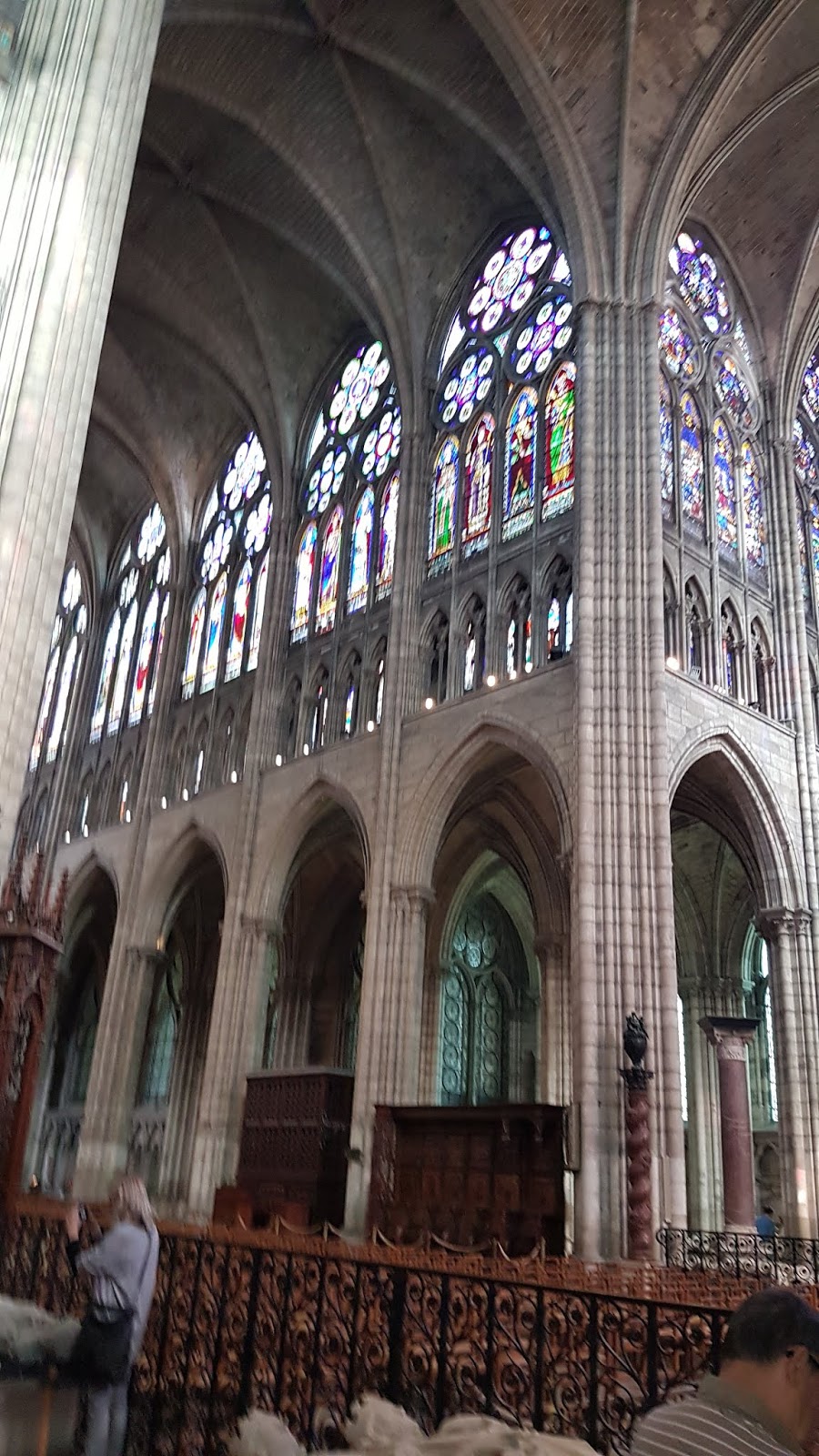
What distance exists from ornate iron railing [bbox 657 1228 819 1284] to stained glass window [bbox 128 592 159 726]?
59.4 feet

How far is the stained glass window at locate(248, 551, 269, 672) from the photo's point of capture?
23719 mm

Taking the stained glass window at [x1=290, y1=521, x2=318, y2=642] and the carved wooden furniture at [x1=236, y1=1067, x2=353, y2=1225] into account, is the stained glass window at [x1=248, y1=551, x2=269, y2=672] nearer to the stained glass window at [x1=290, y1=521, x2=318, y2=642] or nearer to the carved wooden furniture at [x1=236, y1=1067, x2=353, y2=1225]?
the stained glass window at [x1=290, y1=521, x2=318, y2=642]

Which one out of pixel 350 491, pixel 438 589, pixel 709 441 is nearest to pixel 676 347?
pixel 709 441

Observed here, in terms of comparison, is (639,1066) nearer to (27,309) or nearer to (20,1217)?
(20,1217)

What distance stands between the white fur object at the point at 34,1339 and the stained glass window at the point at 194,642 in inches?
812

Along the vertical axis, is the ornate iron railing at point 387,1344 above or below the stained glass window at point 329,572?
below

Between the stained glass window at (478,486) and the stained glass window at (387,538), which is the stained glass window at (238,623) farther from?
the stained glass window at (478,486)

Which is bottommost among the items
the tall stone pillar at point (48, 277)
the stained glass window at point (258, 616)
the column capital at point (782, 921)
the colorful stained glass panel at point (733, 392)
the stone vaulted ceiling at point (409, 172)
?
the column capital at point (782, 921)

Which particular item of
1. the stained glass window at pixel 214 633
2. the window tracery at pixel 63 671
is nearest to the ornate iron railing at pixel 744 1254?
the stained glass window at pixel 214 633

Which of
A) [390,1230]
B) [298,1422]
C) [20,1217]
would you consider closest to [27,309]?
[20,1217]

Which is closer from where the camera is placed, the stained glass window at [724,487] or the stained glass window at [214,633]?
the stained glass window at [724,487]

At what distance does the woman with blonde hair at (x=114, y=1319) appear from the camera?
473cm

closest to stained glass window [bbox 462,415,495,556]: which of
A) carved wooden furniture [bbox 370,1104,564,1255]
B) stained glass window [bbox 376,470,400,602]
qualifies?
stained glass window [bbox 376,470,400,602]

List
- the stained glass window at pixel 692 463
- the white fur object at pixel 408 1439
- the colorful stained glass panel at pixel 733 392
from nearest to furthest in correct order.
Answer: the white fur object at pixel 408 1439, the stained glass window at pixel 692 463, the colorful stained glass panel at pixel 733 392
